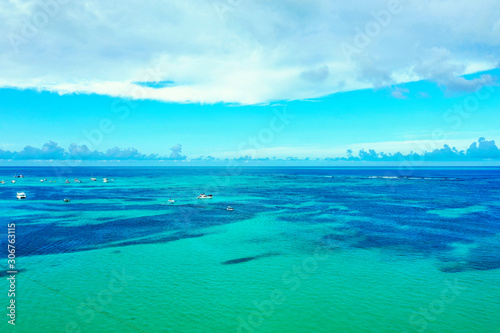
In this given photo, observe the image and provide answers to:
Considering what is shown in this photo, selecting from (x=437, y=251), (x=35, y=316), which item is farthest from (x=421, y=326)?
(x=35, y=316)

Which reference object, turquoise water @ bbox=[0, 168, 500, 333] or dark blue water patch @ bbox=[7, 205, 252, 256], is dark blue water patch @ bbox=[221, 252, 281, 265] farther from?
dark blue water patch @ bbox=[7, 205, 252, 256]

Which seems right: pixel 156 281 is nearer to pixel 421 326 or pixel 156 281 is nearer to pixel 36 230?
pixel 421 326

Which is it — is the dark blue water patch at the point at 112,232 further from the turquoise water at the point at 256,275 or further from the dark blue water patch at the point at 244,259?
the dark blue water patch at the point at 244,259

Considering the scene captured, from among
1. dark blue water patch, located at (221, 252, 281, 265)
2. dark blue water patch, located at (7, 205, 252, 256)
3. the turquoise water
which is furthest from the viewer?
dark blue water patch, located at (7, 205, 252, 256)

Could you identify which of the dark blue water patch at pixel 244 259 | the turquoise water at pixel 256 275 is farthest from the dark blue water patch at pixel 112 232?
the dark blue water patch at pixel 244 259

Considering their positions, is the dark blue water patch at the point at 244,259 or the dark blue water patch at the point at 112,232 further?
the dark blue water patch at the point at 112,232

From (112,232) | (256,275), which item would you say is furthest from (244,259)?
(112,232)

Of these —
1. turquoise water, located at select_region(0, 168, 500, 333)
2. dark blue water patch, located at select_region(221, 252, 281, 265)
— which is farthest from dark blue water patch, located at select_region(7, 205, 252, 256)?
dark blue water patch, located at select_region(221, 252, 281, 265)

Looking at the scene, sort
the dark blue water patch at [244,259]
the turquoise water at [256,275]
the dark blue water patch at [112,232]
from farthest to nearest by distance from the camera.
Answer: the dark blue water patch at [112,232] → the dark blue water patch at [244,259] → the turquoise water at [256,275]

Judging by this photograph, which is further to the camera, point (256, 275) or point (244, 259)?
point (244, 259)

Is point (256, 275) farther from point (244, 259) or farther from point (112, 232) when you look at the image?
point (112, 232)

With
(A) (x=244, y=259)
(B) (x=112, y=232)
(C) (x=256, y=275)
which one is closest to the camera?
(C) (x=256, y=275)

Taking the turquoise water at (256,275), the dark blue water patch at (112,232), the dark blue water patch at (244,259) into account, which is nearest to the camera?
the turquoise water at (256,275)
